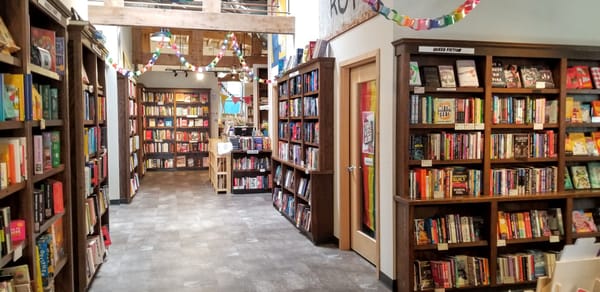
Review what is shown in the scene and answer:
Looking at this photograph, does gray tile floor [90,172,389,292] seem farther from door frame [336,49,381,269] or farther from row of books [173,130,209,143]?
row of books [173,130,209,143]

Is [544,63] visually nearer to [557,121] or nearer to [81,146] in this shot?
[557,121]

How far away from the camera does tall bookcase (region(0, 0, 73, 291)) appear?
2.43 m

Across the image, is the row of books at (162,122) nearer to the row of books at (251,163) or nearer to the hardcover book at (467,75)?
the row of books at (251,163)

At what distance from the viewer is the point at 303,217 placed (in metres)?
6.14

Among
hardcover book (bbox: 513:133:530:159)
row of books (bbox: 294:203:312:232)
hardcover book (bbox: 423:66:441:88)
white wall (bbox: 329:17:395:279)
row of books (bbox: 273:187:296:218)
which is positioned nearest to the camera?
hardcover book (bbox: 423:66:441:88)

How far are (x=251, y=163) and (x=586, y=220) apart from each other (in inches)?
249

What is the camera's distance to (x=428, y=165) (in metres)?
3.91

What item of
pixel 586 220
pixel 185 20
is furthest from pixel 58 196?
pixel 185 20

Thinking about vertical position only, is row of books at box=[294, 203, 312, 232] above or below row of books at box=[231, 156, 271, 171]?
below

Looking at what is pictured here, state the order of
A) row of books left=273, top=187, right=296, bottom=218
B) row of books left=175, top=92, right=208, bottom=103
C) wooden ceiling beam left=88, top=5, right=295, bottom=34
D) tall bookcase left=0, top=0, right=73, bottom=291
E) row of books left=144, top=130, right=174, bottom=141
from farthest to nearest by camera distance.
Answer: row of books left=175, top=92, right=208, bottom=103
row of books left=144, top=130, right=174, bottom=141
wooden ceiling beam left=88, top=5, right=295, bottom=34
row of books left=273, top=187, right=296, bottom=218
tall bookcase left=0, top=0, right=73, bottom=291

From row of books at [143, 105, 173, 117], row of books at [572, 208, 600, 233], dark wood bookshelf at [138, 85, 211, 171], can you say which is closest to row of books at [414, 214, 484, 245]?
row of books at [572, 208, 600, 233]

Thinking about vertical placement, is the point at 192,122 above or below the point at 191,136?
above

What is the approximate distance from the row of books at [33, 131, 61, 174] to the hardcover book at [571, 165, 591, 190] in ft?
14.0

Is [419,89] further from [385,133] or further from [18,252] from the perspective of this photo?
[18,252]
